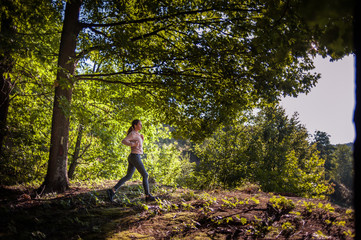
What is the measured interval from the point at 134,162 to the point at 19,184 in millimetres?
3469

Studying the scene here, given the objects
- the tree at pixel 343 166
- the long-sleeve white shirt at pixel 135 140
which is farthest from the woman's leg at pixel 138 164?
the tree at pixel 343 166

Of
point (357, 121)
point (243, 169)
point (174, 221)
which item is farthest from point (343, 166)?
point (357, 121)

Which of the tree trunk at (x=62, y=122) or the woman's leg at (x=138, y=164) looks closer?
the woman's leg at (x=138, y=164)

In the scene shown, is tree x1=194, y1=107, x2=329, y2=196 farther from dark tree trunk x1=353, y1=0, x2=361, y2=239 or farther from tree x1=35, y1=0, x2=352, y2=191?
dark tree trunk x1=353, y1=0, x2=361, y2=239

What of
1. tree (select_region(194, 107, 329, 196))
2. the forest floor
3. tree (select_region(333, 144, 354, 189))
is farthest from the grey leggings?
tree (select_region(333, 144, 354, 189))

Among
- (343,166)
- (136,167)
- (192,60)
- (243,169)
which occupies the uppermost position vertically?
(192,60)

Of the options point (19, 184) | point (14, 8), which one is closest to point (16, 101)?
point (19, 184)

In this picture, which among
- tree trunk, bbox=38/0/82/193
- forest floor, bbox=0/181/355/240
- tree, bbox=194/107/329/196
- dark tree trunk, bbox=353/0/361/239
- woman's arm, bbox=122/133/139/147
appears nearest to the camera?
dark tree trunk, bbox=353/0/361/239

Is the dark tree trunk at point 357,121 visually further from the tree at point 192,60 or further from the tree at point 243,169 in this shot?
the tree at point 243,169

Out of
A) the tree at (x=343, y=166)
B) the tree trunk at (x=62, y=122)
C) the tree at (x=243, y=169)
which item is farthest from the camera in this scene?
the tree at (x=343, y=166)

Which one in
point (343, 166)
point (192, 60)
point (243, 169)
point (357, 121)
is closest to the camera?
point (357, 121)

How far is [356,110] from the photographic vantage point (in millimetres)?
1314

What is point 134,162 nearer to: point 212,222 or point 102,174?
point 212,222

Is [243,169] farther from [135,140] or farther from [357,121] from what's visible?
[357,121]
